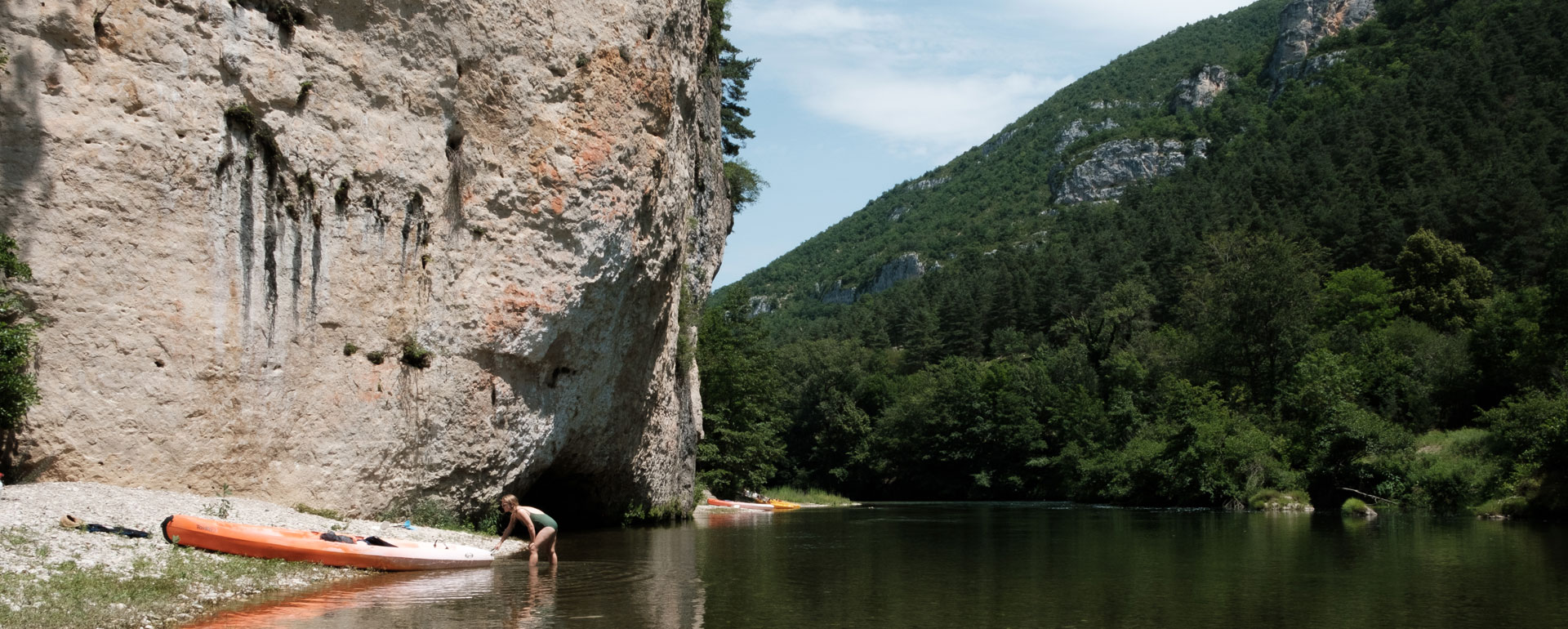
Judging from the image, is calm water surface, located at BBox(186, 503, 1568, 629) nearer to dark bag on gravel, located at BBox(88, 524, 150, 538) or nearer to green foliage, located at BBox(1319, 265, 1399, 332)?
dark bag on gravel, located at BBox(88, 524, 150, 538)

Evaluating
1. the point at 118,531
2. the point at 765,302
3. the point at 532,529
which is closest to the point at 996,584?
the point at 532,529

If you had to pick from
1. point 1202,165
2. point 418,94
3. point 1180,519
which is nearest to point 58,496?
point 418,94

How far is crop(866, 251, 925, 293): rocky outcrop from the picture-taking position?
160 meters

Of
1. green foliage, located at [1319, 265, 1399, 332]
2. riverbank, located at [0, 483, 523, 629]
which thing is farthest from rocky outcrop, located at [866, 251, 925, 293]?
riverbank, located at [0, 483, 523, 629]

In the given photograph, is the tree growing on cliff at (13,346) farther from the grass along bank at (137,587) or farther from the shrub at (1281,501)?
the shrub at (1281,501)

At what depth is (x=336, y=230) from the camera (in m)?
19.8

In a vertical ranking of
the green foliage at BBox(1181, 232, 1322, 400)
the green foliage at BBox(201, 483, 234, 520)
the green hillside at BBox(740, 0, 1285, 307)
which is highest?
the green hillside at BBox(740, 0, 1285, 307)

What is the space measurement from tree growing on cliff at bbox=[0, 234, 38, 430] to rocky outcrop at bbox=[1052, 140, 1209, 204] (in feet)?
503

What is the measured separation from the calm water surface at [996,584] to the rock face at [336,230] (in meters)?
3.94

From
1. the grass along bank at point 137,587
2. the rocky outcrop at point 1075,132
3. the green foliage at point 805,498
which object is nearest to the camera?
the grass along bank at point 137,587

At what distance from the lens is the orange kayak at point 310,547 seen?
14.3 m

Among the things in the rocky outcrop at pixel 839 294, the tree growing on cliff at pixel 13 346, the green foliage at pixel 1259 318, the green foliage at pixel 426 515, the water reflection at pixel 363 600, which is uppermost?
the rocky outcrop at pixel 839 294

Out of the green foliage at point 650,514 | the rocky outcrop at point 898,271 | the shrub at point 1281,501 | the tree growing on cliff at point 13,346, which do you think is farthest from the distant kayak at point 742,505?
the rocky outcrop at point 898,271

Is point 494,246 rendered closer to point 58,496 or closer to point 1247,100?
point 58,496
